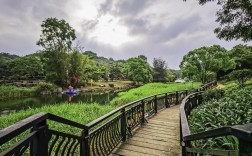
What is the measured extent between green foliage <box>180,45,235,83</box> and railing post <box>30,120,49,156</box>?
72.1 ft

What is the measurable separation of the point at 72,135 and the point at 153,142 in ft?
10.2

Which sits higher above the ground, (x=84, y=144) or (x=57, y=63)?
(x=57, y=63)

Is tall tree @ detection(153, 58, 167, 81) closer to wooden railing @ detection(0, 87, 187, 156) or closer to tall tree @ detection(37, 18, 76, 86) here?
tall tree @ detection(37, 18, 76, 86)

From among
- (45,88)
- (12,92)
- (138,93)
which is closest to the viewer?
(138,93)

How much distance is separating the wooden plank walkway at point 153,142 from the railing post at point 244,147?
3.59 metres

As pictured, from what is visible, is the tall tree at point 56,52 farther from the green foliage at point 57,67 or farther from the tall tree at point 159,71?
the tall tree at point 159,71

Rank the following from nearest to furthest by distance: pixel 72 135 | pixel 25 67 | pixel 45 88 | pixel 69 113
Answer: pixel 72 135 → pixel 69 113 → pixel 45 88 → pixel 25 67

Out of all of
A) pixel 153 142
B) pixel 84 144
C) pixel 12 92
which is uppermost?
pixel 12 92

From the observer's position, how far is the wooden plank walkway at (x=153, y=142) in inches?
183

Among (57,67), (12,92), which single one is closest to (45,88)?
(12,92)

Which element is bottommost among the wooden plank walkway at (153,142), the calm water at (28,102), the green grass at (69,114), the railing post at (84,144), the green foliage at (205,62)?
the calm water at (28,102)

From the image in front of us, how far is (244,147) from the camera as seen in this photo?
3.74 ft

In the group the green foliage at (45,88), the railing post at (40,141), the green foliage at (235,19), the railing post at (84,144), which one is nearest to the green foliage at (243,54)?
the green foliage at (235,19)

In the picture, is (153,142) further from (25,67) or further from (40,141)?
(25,67)
